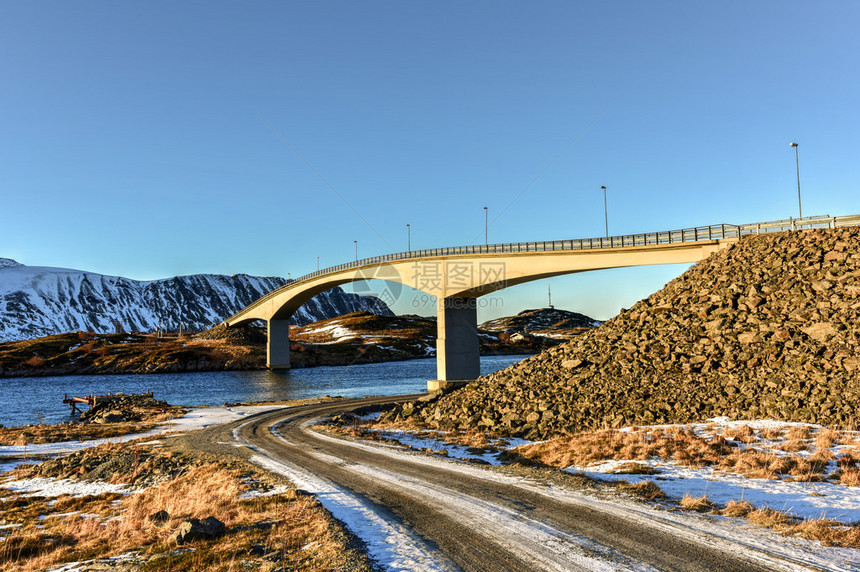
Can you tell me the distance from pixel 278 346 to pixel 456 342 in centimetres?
6703

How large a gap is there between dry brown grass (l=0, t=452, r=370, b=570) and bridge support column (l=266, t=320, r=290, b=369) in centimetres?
9761

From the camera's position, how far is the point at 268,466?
2069cm

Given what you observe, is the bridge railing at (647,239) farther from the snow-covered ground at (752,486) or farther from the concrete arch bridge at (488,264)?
the snow-covered ground at (752,486)

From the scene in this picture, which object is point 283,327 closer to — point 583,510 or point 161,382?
point 161,382

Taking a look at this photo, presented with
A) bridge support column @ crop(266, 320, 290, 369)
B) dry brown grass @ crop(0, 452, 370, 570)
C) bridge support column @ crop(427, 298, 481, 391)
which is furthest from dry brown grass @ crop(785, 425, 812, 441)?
bridge support column @ crop(266, 320, 290, 369)

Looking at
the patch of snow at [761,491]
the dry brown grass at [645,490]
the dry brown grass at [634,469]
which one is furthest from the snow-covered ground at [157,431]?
the patch of snow at [761,491]

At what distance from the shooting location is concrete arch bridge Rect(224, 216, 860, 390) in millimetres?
42750

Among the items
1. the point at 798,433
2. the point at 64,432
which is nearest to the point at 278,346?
the point at 64,432

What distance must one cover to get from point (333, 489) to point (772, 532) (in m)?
11.3

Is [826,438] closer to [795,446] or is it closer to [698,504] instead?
[795,446]

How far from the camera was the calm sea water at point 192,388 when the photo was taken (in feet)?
188

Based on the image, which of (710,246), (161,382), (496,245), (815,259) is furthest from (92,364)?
(815,259)

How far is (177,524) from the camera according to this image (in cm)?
1295

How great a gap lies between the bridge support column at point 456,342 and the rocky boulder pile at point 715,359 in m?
24.0
